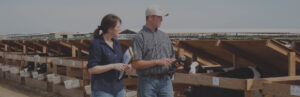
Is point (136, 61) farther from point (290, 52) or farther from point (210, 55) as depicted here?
point (210, 55)

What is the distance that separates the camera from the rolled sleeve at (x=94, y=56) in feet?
Answer: 9.22

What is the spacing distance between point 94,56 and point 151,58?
52 cm

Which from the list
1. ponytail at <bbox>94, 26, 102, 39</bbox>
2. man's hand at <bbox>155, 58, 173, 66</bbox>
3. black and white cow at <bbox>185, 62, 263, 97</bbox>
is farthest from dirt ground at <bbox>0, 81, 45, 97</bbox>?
man's hand at <bbox>155, 58, 173, 66</bbox>

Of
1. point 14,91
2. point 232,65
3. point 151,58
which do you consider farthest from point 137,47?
point 14,91

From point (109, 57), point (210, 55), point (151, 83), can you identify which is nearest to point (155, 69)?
point (151, 83)

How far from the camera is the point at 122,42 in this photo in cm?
677

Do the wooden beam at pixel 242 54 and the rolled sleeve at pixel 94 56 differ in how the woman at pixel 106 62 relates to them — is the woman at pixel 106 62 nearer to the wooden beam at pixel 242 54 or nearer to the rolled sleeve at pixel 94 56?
the rolled sleeve at pixel 94 56

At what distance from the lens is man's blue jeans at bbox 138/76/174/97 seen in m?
2.95

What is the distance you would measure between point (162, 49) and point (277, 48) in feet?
6.16

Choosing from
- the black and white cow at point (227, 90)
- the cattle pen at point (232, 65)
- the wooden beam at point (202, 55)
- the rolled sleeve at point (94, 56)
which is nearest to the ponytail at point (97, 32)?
the rolled sleeve at point (94, 56)

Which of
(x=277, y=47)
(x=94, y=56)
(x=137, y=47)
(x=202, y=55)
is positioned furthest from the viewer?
(x=202, y=55)

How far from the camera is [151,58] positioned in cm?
298

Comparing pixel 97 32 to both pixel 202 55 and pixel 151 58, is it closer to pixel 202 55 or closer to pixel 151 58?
pixel 151 58

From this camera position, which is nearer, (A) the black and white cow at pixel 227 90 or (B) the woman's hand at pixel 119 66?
(B) the woman's hand at pixel 119 66
